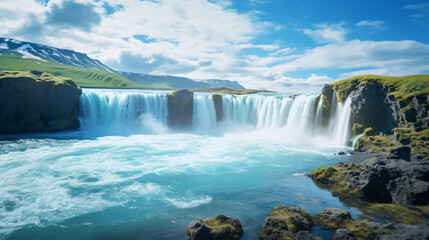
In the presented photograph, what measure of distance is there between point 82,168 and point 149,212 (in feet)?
32.4

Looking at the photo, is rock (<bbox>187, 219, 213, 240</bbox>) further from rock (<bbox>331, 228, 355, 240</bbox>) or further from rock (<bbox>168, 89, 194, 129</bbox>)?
rock (<bbox>168, 89, 194, 129</bbox>)

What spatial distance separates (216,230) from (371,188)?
9291 millimetres

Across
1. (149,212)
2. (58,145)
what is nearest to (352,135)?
(149,212)

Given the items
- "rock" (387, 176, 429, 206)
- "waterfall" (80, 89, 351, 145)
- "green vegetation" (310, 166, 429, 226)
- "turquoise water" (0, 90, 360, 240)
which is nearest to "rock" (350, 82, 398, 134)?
"waterfall" (80, 89, 351, 145)

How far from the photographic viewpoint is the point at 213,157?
73.5 ft

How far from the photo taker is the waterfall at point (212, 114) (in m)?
32.4

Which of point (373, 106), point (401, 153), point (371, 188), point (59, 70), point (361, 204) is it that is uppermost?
point (59, 70)

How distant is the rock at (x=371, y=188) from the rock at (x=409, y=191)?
354 mm

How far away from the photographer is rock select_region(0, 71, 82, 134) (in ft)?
92.8

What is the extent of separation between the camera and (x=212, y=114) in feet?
140

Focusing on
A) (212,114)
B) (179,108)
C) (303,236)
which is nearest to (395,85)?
(303,236)

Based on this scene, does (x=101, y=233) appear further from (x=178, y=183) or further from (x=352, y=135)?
(x=352, y=135)

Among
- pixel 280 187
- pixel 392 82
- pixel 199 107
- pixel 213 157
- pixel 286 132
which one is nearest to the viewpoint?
pixel 280 187

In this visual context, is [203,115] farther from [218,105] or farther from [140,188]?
[140,188]
